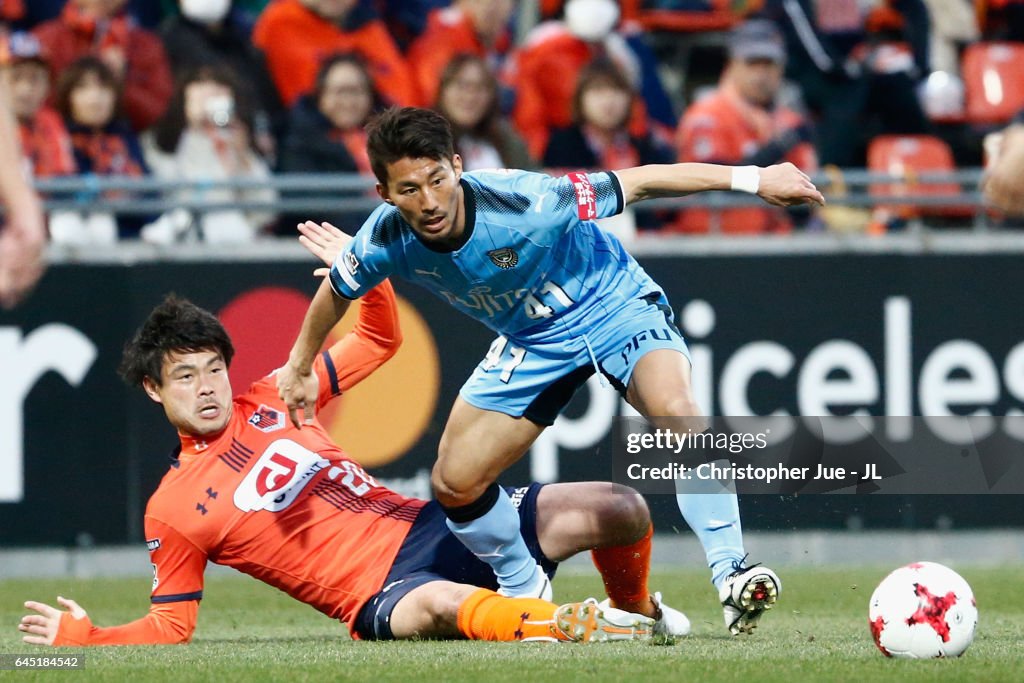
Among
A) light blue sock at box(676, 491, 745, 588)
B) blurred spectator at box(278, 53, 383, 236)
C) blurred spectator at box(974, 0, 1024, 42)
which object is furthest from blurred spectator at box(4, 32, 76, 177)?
blurred spectator at box(974, 0, 1024, 42)

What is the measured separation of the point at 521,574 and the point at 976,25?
9.38 m

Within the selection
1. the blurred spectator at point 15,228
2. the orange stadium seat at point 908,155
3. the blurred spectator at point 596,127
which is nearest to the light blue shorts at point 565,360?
the blurred spectator at point 15,228

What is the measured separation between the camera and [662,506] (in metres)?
8.55

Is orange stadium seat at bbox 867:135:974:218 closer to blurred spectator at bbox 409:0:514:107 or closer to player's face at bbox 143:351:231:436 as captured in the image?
blurred spectator at bbox 409:0:514:107

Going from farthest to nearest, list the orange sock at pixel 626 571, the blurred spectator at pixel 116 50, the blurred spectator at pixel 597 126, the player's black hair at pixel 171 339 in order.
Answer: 1. the blurred spectator at pixel 597 126
2. the blurred spectator at pixel 116 50
3. the player's black hair at pixel 171 339
4. the orange sock at pixel 626 571

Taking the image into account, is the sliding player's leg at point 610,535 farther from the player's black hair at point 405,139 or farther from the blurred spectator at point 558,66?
the blurred spectator at point 558,66

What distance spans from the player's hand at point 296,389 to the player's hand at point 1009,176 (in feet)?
9.15

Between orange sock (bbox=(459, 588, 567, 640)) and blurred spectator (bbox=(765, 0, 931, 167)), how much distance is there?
291 inches

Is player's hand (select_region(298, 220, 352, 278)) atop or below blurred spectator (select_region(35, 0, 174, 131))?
below

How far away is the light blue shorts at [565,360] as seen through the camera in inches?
263

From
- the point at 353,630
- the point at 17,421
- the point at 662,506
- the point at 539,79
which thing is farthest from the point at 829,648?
the point at 539,79

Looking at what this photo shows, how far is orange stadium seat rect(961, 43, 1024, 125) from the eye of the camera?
13609 mm

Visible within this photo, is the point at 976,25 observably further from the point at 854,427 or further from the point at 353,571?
the point at 353,571

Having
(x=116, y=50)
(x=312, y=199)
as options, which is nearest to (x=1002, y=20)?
(x=312, y=199)
